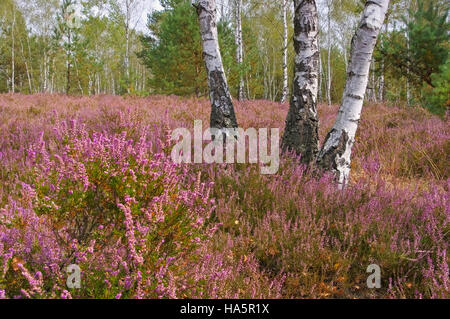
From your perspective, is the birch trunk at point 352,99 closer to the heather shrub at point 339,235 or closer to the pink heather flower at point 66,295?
the heather shrub at point 339,235

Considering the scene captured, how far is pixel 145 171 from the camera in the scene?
1.99 meters

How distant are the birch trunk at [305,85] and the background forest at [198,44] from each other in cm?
421

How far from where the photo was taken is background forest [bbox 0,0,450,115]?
351 inches

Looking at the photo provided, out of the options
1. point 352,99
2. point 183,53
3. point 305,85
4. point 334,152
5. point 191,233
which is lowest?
point 191,233

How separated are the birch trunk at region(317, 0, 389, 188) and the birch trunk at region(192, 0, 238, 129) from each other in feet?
5.64

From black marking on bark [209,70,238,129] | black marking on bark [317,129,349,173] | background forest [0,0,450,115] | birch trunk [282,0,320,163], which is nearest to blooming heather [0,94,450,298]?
black marking on bark [317,129,349,173]

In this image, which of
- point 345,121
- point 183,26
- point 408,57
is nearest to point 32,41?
point 183,26

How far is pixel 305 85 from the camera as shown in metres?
4.27

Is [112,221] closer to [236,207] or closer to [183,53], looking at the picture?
[236,207]

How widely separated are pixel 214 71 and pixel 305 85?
1.51m

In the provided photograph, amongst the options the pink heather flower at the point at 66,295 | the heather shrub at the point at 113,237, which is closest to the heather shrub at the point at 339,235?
the heather shrub at the point at 113,237

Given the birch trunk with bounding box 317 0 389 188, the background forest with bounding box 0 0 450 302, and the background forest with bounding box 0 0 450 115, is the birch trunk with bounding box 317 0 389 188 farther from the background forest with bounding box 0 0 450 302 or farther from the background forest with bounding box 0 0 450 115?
the background forest with bounding box 0 0 450 115

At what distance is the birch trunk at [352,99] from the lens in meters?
3.61

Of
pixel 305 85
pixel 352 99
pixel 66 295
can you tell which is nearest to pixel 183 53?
pixel 305 85
